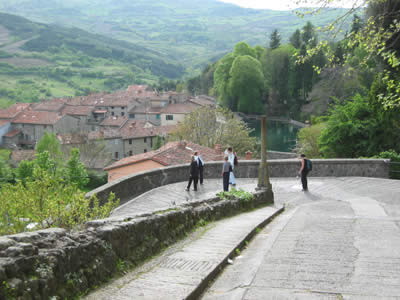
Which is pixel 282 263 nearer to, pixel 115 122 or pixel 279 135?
pixel 279 135

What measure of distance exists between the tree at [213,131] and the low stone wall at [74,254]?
41.6m

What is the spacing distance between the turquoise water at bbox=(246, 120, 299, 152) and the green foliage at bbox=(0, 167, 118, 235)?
5218 cm

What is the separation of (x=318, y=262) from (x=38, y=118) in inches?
3608

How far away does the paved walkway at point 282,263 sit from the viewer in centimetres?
449

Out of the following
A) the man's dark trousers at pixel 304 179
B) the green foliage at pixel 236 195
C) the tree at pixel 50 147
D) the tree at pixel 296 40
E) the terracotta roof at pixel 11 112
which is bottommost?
the tree at pixel 50 147

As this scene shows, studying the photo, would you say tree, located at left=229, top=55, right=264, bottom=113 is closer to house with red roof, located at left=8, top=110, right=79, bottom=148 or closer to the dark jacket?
house with red roof, located at left=8, top=110, right=79, bottom=148

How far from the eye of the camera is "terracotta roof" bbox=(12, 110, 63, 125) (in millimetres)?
87700

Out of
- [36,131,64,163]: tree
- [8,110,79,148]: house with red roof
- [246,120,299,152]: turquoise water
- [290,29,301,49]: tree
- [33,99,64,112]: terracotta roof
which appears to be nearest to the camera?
[36,131,64,163]: tree

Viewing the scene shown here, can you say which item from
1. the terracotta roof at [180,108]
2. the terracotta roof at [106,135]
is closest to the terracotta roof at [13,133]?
the terracotta roof at [106,135]

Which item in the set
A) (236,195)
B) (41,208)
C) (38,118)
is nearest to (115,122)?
(38,118)

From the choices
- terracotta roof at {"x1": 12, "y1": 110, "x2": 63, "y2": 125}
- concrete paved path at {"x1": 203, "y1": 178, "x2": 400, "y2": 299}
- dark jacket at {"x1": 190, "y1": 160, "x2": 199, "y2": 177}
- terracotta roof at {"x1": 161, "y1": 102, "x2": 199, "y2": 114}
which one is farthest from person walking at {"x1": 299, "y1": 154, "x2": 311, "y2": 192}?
terracotta roof at {"x1": 12, "y1": 110, "x2": 63, "y2": 125}

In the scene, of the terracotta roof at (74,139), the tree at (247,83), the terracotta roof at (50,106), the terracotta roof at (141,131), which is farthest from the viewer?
the terracotta roof at (50,106)

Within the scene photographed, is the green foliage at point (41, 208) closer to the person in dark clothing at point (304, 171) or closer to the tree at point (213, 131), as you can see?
the person in dark clothing at point (304, 171)

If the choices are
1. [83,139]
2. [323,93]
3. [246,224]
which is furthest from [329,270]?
[83,139]
